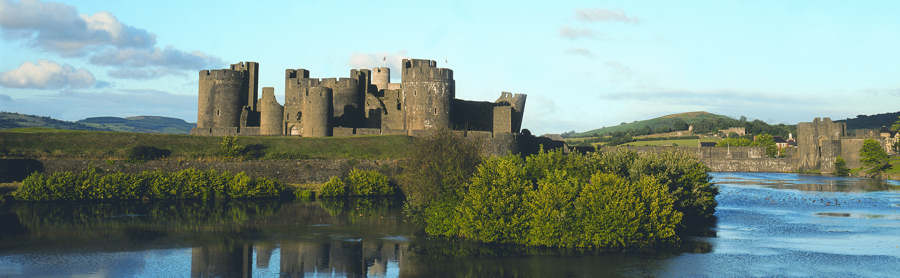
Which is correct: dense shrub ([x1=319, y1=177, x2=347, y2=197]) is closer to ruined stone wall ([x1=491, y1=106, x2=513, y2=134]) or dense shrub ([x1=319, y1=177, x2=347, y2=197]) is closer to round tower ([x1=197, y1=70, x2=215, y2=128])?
ruined stone wall ([x1=491, y1=106, x2=513, y2=134])

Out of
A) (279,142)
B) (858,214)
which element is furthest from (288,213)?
(858,214)

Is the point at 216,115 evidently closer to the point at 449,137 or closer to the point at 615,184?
the point at 449,137

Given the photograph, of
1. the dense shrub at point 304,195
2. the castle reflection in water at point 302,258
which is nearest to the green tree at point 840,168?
the dense shrub at point 304,195

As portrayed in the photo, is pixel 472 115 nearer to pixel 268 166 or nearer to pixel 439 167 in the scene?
pixel 268 166

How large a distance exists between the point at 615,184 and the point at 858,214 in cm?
2208

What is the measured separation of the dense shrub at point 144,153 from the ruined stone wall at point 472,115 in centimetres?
2137

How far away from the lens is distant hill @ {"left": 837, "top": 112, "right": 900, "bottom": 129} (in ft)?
585

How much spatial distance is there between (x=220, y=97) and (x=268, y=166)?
10.5m

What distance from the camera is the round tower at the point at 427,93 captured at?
54.5m

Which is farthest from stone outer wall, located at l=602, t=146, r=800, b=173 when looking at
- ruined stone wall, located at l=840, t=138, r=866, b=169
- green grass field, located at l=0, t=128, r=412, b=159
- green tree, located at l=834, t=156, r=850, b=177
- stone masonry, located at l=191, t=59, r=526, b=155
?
green grass field, located at l=0, t=128, r=412, b=159

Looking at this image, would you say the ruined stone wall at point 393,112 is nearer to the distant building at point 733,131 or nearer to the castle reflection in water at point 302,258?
the castle reflection in water at point 302,258

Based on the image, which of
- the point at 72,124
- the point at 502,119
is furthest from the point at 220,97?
the point at 72,124

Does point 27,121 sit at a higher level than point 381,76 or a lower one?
lower

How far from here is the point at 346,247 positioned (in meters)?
28.8
